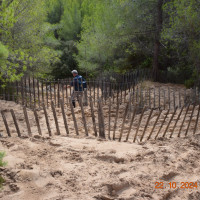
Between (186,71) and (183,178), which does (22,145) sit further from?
(186,71)

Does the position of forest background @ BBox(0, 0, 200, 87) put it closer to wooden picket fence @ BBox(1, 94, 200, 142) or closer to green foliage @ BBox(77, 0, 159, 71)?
green foliage @ BBox(77, 0, 159, 71)

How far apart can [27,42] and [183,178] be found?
9074 mm

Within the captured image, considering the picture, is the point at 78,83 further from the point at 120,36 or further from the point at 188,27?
the point at 120,36

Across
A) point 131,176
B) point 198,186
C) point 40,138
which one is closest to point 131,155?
point 131,176

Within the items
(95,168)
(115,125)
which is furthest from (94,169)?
(115,125)

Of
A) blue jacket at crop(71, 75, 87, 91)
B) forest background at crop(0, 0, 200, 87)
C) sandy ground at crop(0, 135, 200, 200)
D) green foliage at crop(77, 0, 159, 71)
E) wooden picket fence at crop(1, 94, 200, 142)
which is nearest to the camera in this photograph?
sandy ground at crop(0, 135, 200, 200)

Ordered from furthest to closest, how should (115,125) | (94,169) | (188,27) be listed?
(188,27) < (115,125) < (94,169)

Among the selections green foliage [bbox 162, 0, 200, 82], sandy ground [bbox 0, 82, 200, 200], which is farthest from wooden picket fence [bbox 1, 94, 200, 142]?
green foliage [bbox 162, 0, 200, 82]

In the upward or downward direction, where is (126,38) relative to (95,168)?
upward

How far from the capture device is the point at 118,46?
12766mm

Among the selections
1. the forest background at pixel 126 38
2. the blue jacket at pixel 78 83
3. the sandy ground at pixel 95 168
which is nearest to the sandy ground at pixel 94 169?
the sandy ground at pixel 95 168
